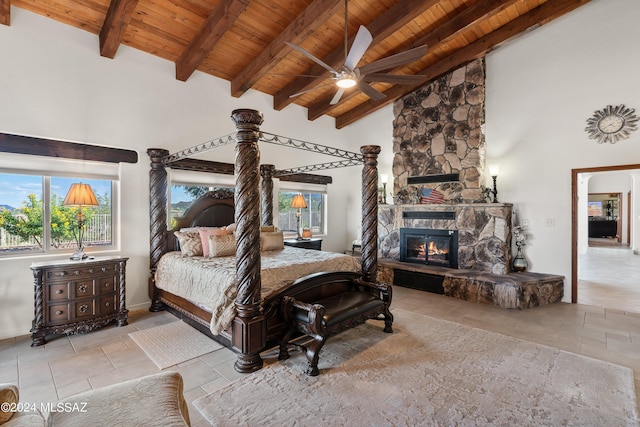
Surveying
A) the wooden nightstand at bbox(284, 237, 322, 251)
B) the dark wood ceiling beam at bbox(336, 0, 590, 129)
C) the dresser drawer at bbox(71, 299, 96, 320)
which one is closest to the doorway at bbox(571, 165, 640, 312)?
the dark wood ceiling beam at bbox(336, 0, 590, 129)

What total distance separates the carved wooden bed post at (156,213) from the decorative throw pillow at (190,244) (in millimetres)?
363

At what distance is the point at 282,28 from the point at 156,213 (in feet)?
10.5

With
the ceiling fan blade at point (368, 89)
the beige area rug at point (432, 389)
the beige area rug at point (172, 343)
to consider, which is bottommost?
the beige area rug at point (432, 389)

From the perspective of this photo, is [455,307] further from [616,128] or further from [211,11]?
[211,11]

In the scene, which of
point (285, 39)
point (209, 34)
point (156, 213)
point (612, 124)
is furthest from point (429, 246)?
point (209, 34)

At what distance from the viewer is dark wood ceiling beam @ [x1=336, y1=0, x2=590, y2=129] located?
14.5 feet

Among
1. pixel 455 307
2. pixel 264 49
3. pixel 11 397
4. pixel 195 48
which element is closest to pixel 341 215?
pixel 455 307

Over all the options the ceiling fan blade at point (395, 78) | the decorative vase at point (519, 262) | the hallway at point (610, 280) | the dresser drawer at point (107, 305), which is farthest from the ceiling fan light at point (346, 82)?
the hallway at point (610, 280)

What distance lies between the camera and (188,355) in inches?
121

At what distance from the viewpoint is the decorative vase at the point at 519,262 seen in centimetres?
515

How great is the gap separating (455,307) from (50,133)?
5.99 metres

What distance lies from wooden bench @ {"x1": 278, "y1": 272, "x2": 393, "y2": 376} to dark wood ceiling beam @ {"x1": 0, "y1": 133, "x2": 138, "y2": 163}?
3096 millimetres

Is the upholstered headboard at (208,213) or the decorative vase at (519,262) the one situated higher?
the upholstered headboard at (208,213)

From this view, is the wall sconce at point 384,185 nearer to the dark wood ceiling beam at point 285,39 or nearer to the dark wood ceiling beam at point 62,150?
the dark wood ceiling beam at point 285,39
